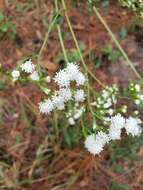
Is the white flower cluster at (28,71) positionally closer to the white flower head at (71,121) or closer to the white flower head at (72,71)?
the white flower head at (72,71)

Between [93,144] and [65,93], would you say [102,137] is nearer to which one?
[93,144]

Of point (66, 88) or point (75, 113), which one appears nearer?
point (66, 88)

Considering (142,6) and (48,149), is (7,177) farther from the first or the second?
(142,6)

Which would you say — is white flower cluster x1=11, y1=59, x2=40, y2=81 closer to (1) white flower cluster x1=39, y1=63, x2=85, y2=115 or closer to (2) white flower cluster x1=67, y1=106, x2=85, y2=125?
(1) white flower cluster x1=39, y1=63, x2=85, y2=115

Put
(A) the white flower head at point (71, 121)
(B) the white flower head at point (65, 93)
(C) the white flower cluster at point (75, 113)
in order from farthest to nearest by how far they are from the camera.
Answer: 1. (A) the white flower head at point (71, 121)
2. (C) the white flower cluster at point (75, 113)
3. (B) the white flower head at point (65, 93)

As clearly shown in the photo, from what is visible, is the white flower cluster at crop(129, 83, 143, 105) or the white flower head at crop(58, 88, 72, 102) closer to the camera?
the white flower head at crop(58, 88, 72, 102)

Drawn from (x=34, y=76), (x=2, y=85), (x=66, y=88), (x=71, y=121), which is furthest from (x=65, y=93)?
(x=2, y=85)

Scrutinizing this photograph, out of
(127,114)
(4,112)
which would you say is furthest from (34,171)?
→ (127,114)

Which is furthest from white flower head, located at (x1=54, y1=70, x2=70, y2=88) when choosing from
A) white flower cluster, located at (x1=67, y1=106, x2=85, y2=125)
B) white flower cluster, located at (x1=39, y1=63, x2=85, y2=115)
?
white flower cluster, located at (x1=67, y1=106, x2=85, y2=125)

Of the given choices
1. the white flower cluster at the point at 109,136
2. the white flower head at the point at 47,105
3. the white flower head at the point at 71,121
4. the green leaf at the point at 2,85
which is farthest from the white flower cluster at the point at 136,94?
the green leaf at the point at 2,85
